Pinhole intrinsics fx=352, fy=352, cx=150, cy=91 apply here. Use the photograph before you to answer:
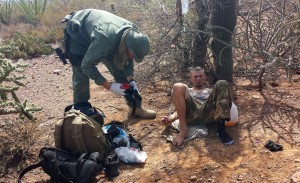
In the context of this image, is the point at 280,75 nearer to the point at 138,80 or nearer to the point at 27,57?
the point at 138,80

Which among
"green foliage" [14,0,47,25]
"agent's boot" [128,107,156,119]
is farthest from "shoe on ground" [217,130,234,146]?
"green foliage" [14,0,47,25]

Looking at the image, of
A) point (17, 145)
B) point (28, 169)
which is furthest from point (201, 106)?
point (17, 145)

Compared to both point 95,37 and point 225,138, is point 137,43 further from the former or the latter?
point 225,138

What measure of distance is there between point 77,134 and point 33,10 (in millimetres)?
9181

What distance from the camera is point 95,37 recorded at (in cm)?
311

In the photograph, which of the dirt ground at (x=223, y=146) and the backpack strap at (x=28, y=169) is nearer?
A: the dirt ground at (x=223, y=146)

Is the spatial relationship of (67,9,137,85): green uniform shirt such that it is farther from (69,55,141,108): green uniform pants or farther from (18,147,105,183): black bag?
(18,147,105,183): black bag

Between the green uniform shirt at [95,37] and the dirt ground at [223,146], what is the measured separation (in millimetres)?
732

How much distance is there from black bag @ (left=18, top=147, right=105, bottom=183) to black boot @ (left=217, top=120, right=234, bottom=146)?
1.07 metres

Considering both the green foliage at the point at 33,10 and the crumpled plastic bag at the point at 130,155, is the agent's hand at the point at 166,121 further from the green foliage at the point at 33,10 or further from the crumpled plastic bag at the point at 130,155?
the green foliage at the point at 33,10

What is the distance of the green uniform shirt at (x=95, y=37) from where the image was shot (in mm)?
3098

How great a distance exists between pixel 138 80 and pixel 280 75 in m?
1.76

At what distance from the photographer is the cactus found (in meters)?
3.88

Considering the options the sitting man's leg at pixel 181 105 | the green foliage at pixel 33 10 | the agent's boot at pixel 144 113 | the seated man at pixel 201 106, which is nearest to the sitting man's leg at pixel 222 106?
the seated man at pixel 201 106
